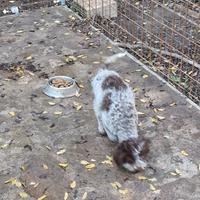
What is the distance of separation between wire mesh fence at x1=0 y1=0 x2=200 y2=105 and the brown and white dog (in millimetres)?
1077

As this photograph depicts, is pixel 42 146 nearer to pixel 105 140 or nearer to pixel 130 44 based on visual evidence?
pixel 105 140

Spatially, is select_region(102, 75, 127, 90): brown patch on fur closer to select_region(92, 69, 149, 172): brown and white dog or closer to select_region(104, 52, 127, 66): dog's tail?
select_region(92, 69, 149, 172): brown and white dog

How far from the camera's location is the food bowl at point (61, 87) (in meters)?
5.62

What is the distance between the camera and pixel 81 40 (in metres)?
6.97

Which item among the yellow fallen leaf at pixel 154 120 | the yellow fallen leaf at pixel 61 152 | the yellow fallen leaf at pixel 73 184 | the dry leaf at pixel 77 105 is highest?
the yellow fallen leaf at pixel 73 184

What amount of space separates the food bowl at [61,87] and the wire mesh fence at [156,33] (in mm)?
1108

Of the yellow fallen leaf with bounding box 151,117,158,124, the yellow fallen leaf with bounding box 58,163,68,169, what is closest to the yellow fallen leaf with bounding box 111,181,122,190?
the yellow fallen leaf with bounding box 58,163,68,169

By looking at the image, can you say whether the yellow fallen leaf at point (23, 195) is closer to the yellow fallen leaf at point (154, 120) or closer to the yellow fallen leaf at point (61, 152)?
the yellow fallen leaf at point (61, 152)

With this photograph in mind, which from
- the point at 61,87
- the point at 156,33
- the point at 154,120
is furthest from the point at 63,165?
the point at 156,33

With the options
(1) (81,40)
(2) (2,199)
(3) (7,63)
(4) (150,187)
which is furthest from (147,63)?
Answer: (2) (2,199)

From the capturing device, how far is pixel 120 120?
15.3ft

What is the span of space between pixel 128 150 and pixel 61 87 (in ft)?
5.10

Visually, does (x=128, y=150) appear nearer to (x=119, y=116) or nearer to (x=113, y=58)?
(x=119, y=116)

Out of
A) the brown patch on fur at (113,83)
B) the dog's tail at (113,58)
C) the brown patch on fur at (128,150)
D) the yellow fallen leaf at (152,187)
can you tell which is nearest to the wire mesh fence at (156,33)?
the dog's tail at (113,58)
